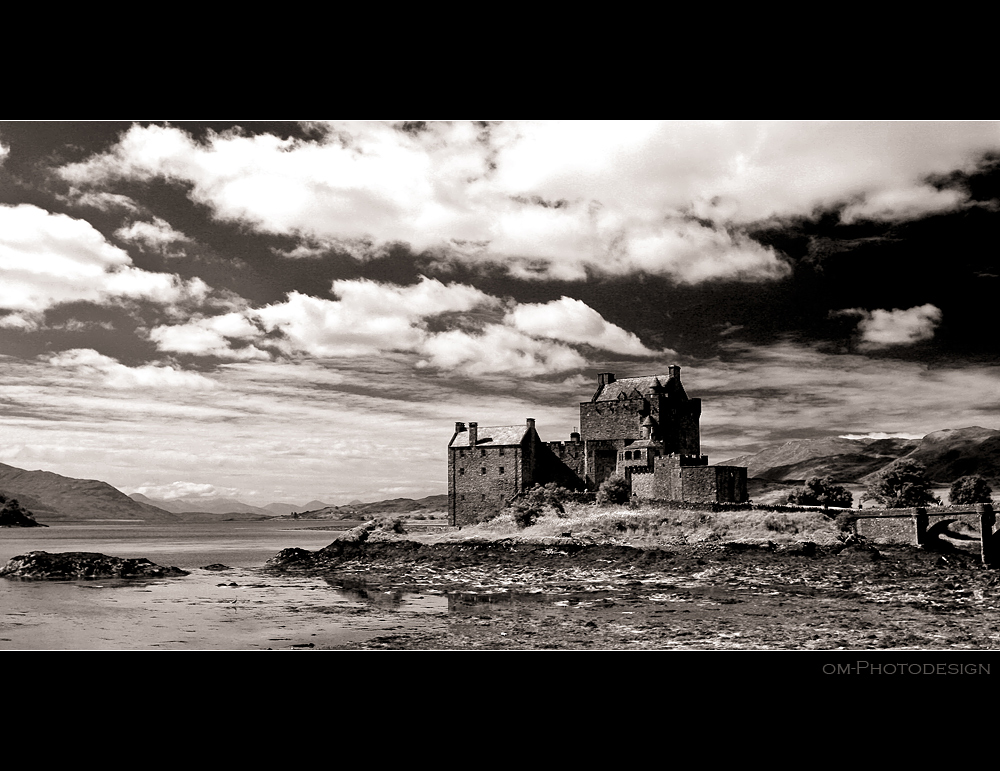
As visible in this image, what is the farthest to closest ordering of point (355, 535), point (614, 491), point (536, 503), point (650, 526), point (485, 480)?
point (355, 535), point (650, 526), point (536, 503), point (614, 491), point (485, 480)

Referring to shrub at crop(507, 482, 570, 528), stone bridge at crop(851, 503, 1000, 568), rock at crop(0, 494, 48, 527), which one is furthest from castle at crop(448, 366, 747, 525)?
rock at crop(0, 494, 48, 527)

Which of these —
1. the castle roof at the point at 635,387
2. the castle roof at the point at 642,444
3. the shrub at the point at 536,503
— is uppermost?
the castle roof at the point at 635,387

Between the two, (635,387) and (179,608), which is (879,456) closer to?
(635,387)

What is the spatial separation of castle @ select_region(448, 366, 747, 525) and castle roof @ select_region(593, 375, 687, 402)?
1 centimetres

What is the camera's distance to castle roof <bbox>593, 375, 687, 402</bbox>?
8633 mm

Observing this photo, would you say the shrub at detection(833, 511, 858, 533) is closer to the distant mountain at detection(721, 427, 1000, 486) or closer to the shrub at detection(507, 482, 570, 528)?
the distant mountain at detection(721, 427, 1000, 486)

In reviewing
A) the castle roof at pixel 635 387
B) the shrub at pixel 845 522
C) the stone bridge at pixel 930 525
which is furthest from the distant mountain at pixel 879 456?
the shrub at pixel 845 522

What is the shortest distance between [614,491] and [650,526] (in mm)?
1274

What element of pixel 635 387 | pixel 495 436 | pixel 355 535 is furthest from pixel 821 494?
pixel 355 535

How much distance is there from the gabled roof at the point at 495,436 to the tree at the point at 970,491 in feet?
19.4

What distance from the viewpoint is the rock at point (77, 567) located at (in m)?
9.64

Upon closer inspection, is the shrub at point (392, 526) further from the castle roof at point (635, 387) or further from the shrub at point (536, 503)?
the castle roof at point (635, 387)

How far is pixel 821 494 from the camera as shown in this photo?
11305mm
